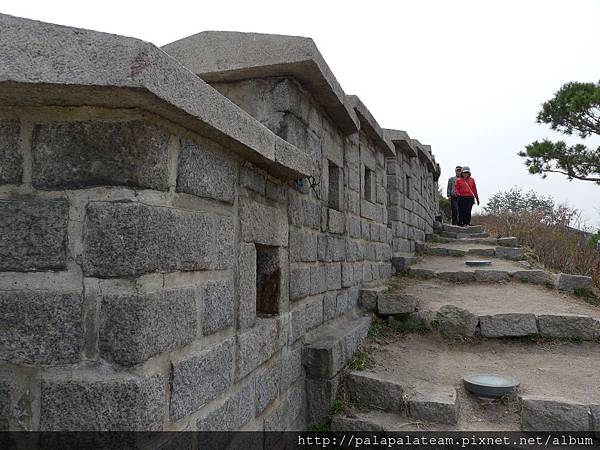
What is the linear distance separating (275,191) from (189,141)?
1119 millimetres

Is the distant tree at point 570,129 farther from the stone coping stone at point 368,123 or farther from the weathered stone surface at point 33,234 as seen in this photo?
the weathered stone surface at point 33,234

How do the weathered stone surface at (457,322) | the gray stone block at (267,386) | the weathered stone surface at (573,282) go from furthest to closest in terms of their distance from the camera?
the weathered stone surface at (573,282), the weathered stone surface at (457,322), the gray stone block at (267,386)

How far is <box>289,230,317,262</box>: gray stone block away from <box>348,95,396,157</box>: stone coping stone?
1.68 metres

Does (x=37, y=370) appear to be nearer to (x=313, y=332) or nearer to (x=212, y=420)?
(x=212, y=420)

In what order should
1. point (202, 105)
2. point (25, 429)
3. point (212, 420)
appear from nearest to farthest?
point (25, 429)
point (202, 105)
point (212, 420)

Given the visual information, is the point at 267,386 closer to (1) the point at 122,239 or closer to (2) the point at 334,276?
(1) the point at 122,239

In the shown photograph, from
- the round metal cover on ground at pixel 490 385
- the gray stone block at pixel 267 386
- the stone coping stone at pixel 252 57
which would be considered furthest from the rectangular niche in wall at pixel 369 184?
the gray stone block at pixel 267 386

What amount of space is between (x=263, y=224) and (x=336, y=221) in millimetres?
1787

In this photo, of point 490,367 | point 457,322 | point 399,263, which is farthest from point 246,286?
point 399,263

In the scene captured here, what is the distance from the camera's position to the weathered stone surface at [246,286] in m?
2.30

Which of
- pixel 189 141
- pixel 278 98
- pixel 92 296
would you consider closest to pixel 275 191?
pixel 278 98

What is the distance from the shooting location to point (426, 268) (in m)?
7.58

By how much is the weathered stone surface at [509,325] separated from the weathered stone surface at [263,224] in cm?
284

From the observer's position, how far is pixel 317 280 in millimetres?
3801
